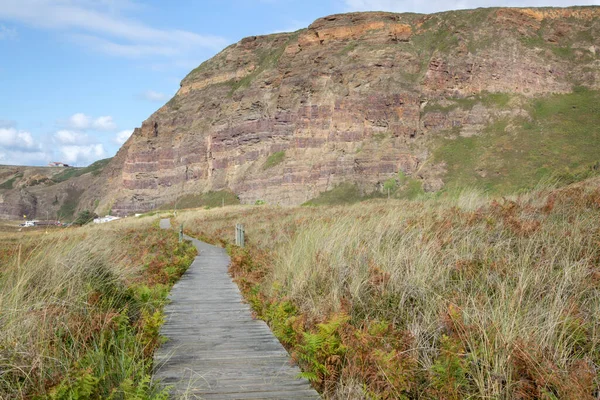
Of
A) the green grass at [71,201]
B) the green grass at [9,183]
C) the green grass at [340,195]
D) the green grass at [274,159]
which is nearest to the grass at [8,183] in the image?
the green grass at [9,183]

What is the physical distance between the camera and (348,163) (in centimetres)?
7888

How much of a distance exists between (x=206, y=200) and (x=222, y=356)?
92.2m

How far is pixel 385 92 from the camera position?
264 ft

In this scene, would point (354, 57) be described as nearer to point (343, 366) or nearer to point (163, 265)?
point (163, 265)

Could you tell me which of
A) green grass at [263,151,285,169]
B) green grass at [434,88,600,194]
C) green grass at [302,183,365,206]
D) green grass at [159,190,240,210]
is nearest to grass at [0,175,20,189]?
green grass at [159,190,240,210]

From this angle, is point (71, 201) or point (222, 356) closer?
point (222, 356)

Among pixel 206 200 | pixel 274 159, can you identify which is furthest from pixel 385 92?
pixel 206 200

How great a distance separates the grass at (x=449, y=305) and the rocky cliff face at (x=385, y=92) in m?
63.4

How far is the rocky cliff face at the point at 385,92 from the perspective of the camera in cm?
7769

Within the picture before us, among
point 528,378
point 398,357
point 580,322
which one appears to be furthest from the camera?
point 580,322

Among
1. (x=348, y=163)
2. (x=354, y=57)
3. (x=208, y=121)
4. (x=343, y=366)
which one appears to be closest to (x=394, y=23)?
(x=354, y=57)

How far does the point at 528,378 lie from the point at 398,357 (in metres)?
1.02

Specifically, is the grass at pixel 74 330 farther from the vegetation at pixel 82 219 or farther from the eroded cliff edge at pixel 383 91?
the eroded cliff edge at pixel 383 91

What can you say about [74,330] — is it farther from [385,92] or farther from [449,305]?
[385,92]
